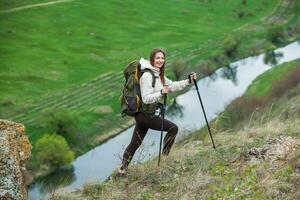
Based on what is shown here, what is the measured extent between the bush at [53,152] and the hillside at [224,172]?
1414 inches

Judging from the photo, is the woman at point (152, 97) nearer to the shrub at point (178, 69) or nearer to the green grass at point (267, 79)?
the green grass at point (267, 79)

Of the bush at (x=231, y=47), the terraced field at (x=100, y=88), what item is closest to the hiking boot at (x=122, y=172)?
the terraced field at (x=100, y=88)

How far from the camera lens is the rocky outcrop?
22.8 ft

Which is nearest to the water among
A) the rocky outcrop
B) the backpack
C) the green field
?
the green field

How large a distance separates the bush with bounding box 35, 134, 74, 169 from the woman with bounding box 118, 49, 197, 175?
36999 millimetres

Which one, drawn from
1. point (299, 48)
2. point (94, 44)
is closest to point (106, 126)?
point (94, 44)

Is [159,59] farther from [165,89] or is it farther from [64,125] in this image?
[64,125]

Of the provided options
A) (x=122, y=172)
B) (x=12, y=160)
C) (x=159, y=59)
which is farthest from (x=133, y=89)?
(x=12, y=160)

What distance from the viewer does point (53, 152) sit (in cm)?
4547

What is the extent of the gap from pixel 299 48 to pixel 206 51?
13.8 m

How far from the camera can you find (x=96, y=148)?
161ft

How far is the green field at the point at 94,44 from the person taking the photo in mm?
54781

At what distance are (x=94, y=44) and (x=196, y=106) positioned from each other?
24998 millimetres

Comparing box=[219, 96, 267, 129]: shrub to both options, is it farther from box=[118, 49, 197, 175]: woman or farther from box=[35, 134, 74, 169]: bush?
box=[118, 49, 197, 175]: woman
